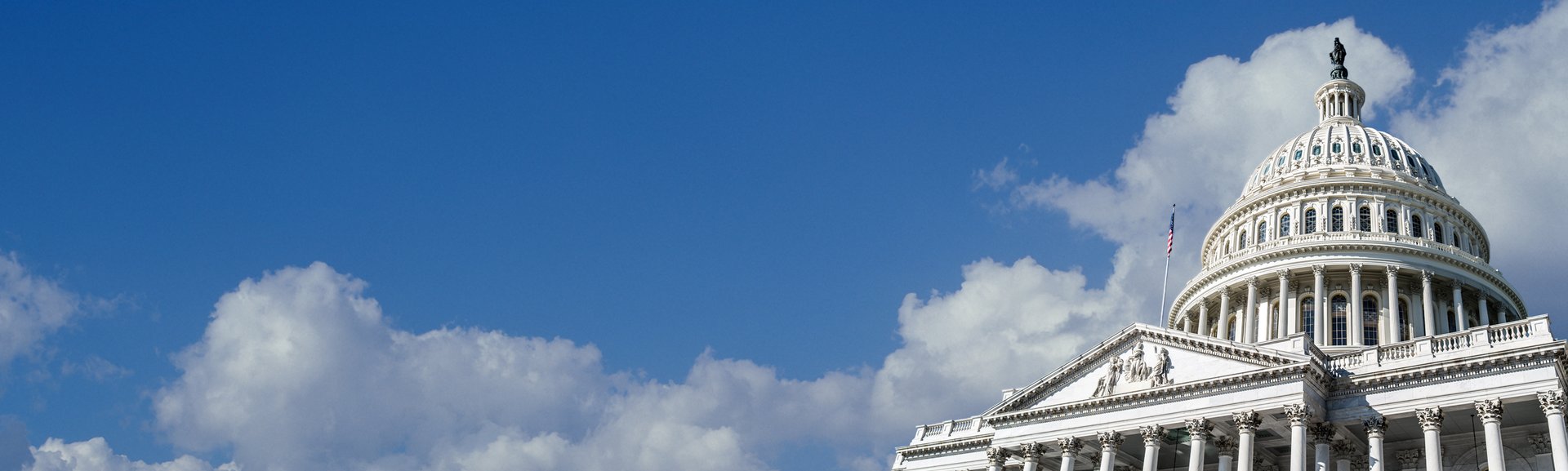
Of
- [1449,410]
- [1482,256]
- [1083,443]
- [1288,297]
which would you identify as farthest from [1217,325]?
[1449,410]

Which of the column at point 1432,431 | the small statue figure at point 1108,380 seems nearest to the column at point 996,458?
the small statue figure at point 1108,380

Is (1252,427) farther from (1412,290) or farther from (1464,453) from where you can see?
(1412,290)

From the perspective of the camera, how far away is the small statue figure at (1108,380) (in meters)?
48.2

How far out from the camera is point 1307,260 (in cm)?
6456

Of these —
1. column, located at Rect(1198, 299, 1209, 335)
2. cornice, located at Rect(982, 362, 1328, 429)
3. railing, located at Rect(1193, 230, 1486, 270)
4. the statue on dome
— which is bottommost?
cornice, located at Rect(982, 362, 1328, 429)

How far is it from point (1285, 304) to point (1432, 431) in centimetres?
2425

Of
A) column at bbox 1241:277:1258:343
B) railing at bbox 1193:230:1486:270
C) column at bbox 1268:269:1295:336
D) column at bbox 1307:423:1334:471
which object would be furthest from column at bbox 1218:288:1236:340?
column at bbox 1307:423:1334:471

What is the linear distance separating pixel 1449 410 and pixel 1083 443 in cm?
1314

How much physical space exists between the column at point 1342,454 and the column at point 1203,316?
81.4ft

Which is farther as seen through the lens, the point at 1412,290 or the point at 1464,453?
the point at 1412,290

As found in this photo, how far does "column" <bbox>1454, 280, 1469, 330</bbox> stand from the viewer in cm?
6184

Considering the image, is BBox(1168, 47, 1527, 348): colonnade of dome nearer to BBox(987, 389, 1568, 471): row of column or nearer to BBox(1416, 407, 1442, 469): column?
BBox(987, 389, 1568, 471): row of column

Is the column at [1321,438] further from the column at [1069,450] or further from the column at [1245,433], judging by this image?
the column at [1069,450]

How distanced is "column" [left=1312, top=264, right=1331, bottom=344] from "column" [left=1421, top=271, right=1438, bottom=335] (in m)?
4.46
